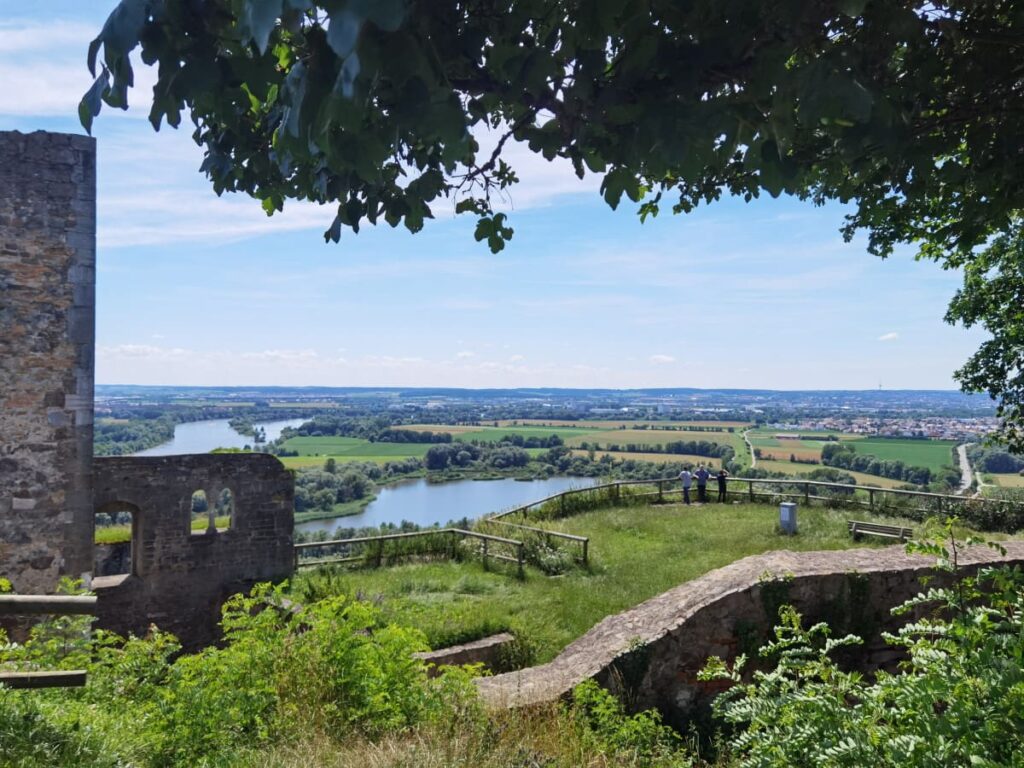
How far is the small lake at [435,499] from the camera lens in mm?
27734

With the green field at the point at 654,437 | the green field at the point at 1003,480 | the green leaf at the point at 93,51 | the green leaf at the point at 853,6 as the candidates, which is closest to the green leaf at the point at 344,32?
the green leaf at the point at 93,51

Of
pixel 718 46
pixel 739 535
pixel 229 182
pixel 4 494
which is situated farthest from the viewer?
pixel 739 535

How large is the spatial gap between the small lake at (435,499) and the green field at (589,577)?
380 inches

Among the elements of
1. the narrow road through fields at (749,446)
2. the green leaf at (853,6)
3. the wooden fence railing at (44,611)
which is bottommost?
the narrow road through fields at (749,446)

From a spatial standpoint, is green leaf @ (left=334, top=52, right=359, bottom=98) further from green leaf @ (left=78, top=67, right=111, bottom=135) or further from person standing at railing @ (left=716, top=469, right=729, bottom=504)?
person standing at railing @ (left=716, top=469, right=729, bottom=504)

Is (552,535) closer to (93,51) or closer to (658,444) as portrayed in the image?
(93,51)

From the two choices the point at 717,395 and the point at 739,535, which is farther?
the point at 717,395

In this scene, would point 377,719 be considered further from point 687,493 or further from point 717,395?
point 717,395

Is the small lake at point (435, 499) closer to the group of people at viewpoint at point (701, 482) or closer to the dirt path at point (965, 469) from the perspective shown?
the group of people at viewpoint at point (701, 482)

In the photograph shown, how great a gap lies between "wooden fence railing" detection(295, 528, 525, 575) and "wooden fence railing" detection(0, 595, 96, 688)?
9.58m

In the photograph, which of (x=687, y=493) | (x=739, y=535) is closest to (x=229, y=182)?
(x=739, y=535)

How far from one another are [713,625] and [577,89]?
17.1ft

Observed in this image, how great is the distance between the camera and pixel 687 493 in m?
17.6

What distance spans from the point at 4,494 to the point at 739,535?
1255 centimetres
